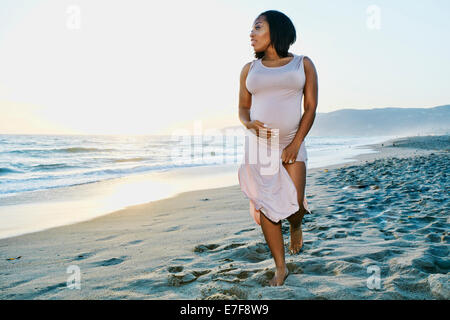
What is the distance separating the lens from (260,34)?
97.5 inches

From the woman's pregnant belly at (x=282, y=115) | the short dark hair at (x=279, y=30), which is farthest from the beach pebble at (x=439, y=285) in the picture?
the short dark hair at (x=279, y=30)

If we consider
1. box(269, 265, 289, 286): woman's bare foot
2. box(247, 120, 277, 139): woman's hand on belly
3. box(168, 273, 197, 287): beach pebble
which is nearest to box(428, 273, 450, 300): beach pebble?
box(269, 265, 289, 286): woman's bare foot

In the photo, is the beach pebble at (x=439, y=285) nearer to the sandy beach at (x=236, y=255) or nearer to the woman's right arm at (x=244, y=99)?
the sandy beach at (x=236, y=255)

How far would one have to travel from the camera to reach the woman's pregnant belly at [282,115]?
2447mm

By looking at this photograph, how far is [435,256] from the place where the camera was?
264cm

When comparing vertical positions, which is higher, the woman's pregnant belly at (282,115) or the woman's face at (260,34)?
the woman's face at (260,34)

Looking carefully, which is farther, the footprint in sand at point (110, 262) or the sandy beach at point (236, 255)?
the footprint in sand at point (110, 262)

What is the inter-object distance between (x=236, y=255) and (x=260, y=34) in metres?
1.97

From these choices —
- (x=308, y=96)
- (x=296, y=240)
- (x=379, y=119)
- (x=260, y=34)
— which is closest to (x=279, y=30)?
(x=260, y=34)

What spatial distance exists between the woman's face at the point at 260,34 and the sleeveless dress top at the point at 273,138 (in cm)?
14

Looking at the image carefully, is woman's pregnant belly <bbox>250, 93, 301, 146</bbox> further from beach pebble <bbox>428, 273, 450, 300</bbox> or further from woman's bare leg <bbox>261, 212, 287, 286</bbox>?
beach pebble <bbox>428, 273, 450, 300</bbox>

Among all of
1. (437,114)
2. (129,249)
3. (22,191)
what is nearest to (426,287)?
(129,249)

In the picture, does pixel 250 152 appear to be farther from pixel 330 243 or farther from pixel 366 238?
pixel 366 238

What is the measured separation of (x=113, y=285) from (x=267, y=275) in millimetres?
1192
